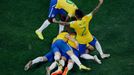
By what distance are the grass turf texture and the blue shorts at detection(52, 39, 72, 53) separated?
592mm

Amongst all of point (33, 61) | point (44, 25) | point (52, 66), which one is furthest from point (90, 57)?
point (44, 25)

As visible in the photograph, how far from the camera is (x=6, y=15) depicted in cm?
1703

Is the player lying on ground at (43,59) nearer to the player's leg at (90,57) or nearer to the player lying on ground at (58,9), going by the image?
the player's leg at (90,57)

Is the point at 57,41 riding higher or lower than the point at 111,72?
higher

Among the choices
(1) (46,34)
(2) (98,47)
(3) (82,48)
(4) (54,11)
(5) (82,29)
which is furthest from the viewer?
(1) (46,34)

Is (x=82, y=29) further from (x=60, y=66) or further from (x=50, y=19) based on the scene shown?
(x=50, y=19)

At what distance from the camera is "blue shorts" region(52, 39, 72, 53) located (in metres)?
14.1

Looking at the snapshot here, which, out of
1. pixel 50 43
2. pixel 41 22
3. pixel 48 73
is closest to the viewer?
pixel 48 73

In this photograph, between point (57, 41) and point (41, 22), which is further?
point (41, 22)

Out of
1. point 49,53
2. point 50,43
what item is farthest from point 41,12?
point 49,53

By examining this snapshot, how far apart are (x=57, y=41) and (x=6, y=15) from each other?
3440 millimetres

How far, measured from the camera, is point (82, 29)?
1405 centimetres

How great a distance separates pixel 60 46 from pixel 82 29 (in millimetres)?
758

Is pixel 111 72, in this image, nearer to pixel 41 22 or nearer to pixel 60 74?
pixel 60 74
